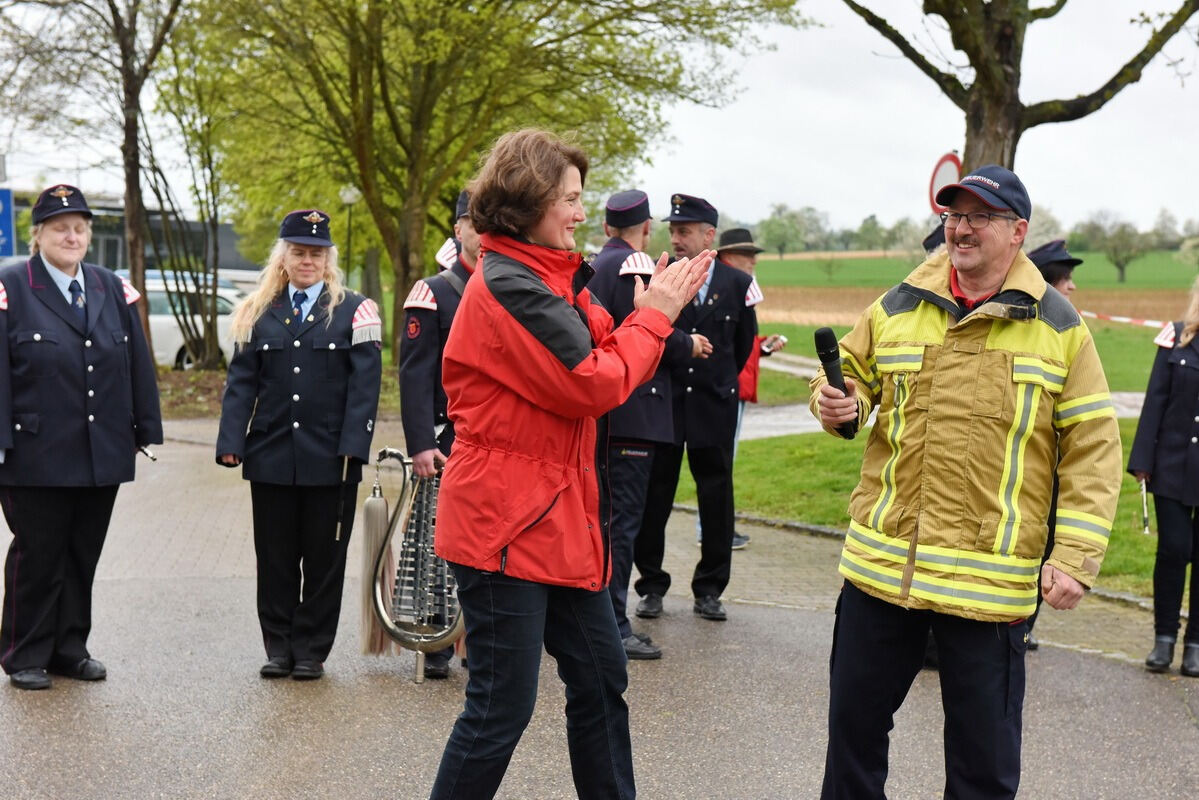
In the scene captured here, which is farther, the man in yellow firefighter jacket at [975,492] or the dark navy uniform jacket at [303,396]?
the dark navy uniform jacket at [303,396]

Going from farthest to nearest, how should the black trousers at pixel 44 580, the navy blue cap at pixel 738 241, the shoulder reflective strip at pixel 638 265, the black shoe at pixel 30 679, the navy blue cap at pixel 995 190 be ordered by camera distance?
the navy blue cap at pixel 738 241 → the shoulder reflective strip at pixel 638 265 → the black trousers at pixel 44 580 → the black shoe at pixel 30 679 → the navy blue cap at pixel 995 190

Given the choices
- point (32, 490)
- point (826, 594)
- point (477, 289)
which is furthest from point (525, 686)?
point (826, 594)

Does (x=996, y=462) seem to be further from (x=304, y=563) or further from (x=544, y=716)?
(x=304, y=563)

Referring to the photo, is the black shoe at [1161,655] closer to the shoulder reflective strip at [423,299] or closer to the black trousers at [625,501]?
the black trousers at [625,501]

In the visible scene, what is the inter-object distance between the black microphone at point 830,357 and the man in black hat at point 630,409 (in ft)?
8.65

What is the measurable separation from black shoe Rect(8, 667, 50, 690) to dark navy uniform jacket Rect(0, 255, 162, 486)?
0.80 metres

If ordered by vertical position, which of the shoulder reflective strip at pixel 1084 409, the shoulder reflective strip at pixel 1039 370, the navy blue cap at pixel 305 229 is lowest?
the shoulder reflective strip at pixel 1084 409

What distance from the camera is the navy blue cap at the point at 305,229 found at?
6168 millimetres

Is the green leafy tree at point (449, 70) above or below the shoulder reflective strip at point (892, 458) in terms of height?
above

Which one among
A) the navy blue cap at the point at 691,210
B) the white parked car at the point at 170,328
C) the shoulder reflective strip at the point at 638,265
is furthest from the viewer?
the white parked car at the point at 170,328

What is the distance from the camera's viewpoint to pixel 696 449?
739cm

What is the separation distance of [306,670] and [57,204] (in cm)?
229

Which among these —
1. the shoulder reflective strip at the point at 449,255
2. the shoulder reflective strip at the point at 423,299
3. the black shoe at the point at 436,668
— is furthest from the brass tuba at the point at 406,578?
the shoulder reflective strip at the point at 449,255

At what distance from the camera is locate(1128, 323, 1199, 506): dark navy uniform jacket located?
655 centimetres
